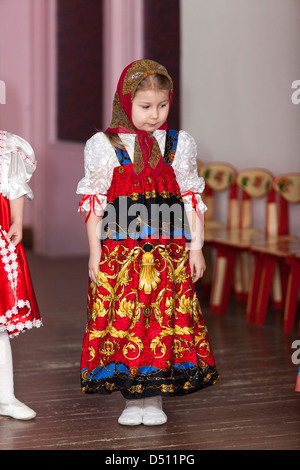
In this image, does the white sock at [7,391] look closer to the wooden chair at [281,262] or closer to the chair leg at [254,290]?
the wooden chair at [281,262]

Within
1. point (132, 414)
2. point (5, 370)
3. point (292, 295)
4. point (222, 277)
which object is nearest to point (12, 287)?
point (5, 370)

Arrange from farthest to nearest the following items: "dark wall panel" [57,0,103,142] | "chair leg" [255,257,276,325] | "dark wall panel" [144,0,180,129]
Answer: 1. "dark wall panel" [57,0,103,142]
2. "dark wall panel" [144,0,180,129]
3. "chair leg" [255,257,276,325]

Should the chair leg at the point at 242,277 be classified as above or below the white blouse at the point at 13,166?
below

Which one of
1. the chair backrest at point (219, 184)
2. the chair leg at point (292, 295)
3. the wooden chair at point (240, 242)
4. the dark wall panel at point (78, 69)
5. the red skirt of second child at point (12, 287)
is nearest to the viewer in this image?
the red skirt of second child at point (12, 287)

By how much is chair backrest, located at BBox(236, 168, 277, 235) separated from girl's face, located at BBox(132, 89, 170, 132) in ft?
8.02

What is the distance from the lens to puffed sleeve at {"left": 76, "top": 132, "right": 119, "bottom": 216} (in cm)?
225

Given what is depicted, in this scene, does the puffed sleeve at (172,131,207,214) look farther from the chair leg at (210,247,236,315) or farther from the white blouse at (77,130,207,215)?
the chair leg at (210,247,236,315)

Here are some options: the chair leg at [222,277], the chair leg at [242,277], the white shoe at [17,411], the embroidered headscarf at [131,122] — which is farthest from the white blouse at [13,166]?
the chair leg at [242,277]

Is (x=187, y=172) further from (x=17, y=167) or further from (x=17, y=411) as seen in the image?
(x=17, y=411)

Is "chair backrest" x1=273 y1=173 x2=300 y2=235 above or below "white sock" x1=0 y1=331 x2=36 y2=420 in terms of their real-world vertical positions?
above

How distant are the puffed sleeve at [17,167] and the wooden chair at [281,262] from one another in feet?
5.70

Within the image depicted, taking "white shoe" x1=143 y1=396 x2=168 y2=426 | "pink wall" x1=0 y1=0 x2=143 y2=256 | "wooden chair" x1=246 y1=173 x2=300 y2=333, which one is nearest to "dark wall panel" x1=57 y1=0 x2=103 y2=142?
"pink wall" x1=0 y1=0 x2=143 y2=256

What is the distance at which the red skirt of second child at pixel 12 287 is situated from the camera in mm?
2307

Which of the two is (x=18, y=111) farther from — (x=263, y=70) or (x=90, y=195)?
(x=90, y=195)
